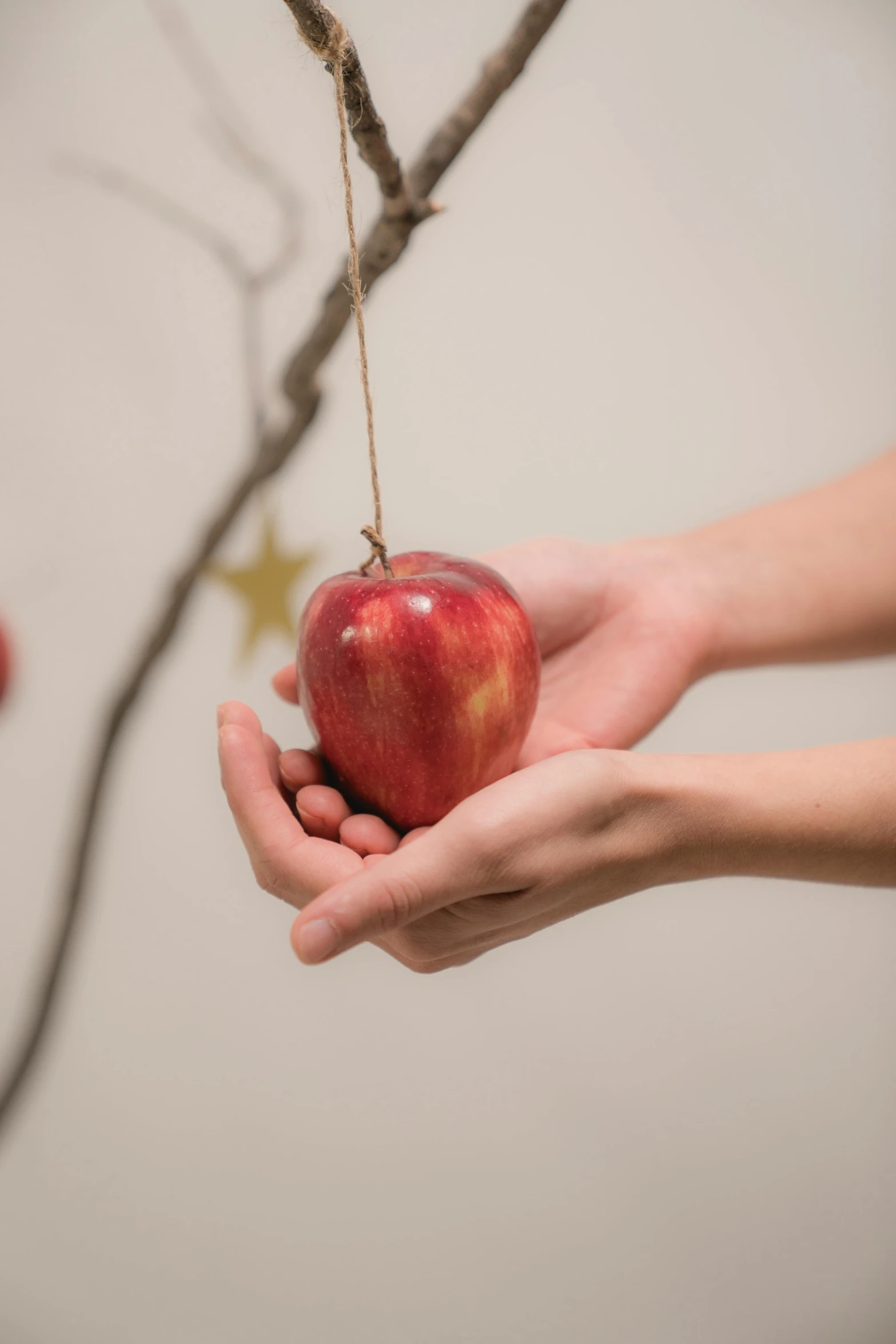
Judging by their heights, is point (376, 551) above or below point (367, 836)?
above

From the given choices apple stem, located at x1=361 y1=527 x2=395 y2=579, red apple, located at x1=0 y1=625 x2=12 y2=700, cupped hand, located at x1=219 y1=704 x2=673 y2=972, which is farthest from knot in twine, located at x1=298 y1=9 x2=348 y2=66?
red apple, located at x1=0 y1=625 x2=12 y2=700

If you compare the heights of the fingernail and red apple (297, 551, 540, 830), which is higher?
red apple (297, 551, 540, 830)

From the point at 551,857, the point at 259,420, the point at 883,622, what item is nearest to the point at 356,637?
the point at 551,857

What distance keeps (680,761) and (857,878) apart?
6.6 inches

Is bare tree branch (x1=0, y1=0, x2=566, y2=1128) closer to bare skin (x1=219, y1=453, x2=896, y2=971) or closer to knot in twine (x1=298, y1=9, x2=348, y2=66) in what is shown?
knot in twine (x1=298, y1=9, x2=348, y2=66)

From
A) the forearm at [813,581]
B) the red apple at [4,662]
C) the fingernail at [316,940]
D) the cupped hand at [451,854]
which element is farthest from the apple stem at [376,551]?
the red apple at [4,662]

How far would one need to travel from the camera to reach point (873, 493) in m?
0.80

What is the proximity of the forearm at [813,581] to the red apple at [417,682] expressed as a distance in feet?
1.08

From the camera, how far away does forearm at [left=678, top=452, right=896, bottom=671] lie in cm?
80

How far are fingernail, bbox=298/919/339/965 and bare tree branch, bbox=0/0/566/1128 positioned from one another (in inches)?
14.5

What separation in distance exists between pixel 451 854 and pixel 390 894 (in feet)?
0.11

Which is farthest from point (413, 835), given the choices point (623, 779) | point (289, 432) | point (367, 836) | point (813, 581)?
point (813, 581)

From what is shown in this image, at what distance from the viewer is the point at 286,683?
67 centimetres

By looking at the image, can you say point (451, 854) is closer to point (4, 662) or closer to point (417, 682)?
point (417, 682)
